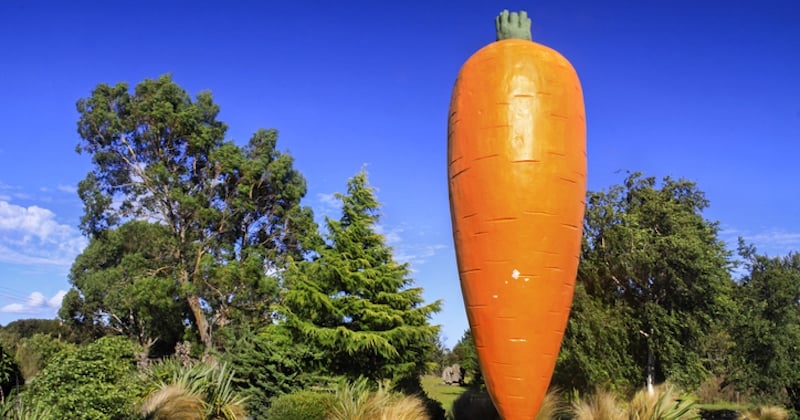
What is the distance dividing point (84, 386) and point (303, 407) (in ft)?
13.3

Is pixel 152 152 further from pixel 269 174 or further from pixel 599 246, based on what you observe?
pixel 599 246

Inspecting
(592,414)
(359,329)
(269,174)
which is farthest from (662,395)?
(269,174)

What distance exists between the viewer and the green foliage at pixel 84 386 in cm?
645

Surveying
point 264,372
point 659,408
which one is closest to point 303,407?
point 264,372

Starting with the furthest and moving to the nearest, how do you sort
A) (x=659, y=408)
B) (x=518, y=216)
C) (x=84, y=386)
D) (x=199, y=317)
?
(x=199, y=317) → (x=659, y=408) → (x=84, y=386) → (x=518, y=216)

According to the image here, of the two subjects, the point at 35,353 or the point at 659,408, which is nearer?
the point at 659,408

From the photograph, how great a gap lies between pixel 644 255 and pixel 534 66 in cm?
1053

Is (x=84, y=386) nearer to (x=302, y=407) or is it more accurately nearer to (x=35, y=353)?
(x=302, y=407)

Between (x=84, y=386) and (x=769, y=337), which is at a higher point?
(x=769, y=337)

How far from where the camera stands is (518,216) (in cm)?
469

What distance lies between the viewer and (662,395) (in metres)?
8.87

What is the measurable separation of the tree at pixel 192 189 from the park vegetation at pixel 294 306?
0.08 m

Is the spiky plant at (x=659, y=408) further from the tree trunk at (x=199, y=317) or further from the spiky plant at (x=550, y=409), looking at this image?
the tree trunk at (x=199, y=317)

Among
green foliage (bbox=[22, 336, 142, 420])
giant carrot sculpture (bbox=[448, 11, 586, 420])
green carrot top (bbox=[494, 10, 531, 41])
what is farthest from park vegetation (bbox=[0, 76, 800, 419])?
green carrot top (bbox=[494, 10, 531, 41])
